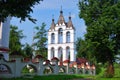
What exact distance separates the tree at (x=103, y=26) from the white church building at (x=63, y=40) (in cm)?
2359

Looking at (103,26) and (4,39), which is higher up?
(103,26)

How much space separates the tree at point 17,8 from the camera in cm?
1712

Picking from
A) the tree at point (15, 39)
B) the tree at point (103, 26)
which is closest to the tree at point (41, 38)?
the tree at point (15, 39)

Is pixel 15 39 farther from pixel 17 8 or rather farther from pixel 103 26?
pixel 17 8

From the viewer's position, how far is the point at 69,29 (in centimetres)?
5747

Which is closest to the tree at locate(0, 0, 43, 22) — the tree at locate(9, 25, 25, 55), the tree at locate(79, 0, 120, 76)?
the tree at locate(79, 0, 120, 76)

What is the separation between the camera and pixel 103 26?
30.2 m

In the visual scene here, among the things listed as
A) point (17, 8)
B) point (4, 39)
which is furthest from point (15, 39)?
point (17, 8)

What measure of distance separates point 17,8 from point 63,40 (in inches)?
1538

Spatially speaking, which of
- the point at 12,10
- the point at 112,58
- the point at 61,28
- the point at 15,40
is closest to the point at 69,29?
the point at 61,28

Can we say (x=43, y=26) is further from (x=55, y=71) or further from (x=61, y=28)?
(x=55, y=71)

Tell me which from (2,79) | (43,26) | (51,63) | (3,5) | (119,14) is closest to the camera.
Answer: (3,5)

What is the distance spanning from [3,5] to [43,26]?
5045cm

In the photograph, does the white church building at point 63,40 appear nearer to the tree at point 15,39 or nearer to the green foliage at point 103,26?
the tree at point 15,39
